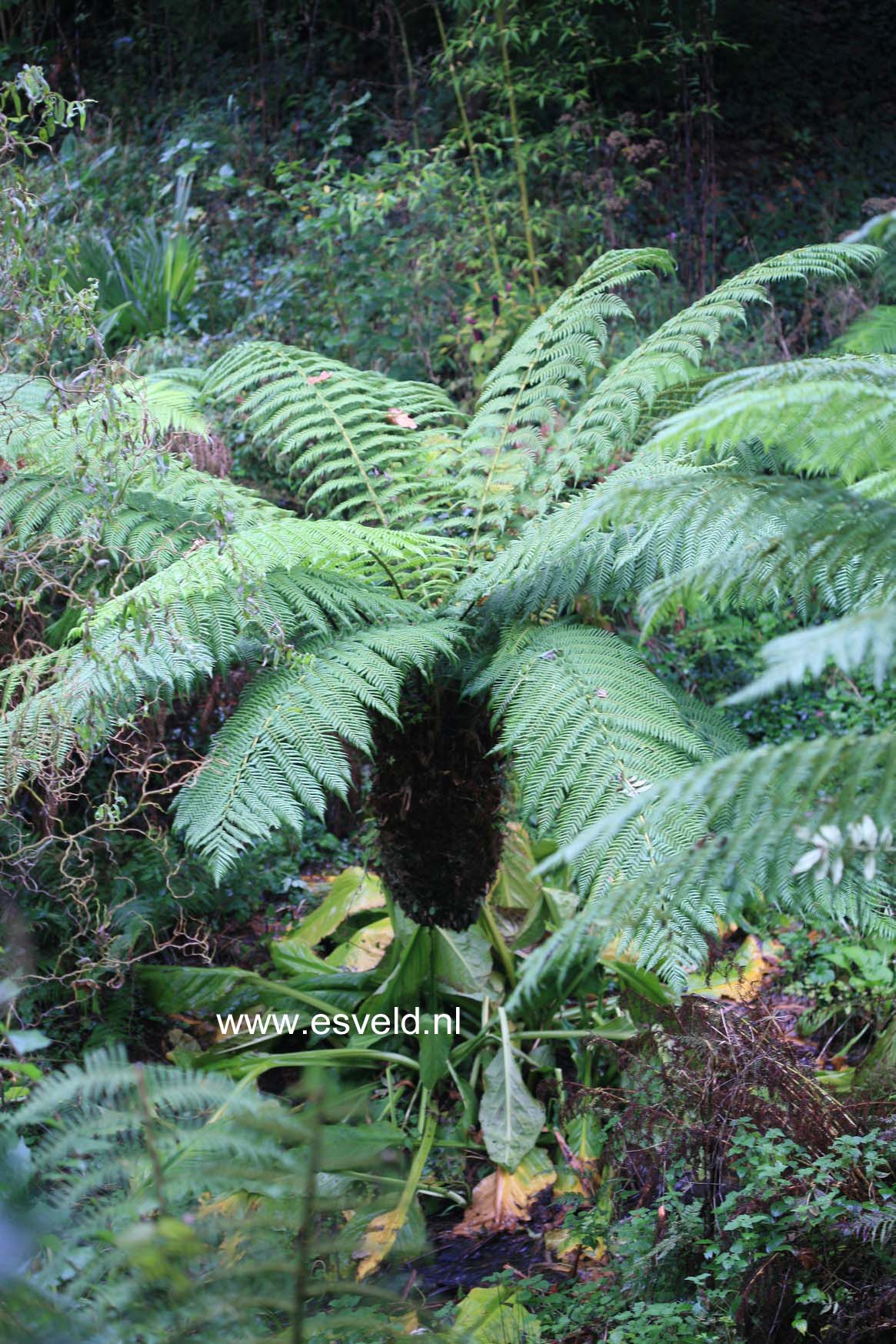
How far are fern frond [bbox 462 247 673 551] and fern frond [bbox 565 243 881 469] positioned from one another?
121mm

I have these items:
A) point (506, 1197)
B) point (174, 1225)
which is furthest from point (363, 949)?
A: point (174, 1225)

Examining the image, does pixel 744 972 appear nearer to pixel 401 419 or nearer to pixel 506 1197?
pixel 506 1197

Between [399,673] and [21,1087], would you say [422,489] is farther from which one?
[21,1087]

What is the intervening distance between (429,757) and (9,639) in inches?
47.6

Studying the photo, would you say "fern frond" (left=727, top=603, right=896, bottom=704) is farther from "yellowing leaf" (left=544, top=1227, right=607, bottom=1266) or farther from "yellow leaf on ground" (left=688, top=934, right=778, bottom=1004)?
"yellow leaf on ground" (left=688, top=934, right=778, bottom=1004)

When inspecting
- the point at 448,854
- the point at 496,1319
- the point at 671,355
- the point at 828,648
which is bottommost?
the point at 496,1319

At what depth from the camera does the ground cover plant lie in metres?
1.03

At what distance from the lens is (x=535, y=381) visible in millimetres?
2686

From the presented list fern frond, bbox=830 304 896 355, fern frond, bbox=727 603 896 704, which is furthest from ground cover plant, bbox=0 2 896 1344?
fern frond, bbox=830 304 896 355

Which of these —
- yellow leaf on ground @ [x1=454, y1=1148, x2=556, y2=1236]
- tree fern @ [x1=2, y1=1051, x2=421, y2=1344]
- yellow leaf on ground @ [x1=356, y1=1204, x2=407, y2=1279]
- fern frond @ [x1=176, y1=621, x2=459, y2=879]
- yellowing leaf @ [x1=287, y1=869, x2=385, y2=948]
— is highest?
tree fern @ [x1=2, y1=1051, x2=421, y2=1344]

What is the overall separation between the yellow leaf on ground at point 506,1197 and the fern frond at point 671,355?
1.50 meters

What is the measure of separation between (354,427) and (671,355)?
0.82 meters

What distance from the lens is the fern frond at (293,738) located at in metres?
1.79

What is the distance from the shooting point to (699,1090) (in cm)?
181
